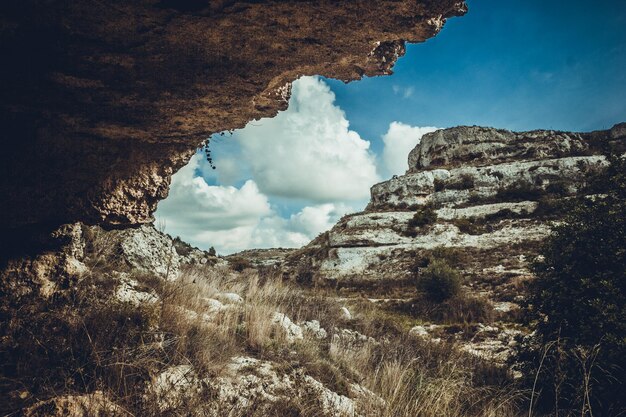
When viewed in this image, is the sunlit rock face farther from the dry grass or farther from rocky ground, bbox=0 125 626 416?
the dry grass

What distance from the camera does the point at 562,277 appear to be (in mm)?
6508

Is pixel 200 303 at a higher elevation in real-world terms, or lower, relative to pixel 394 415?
higher

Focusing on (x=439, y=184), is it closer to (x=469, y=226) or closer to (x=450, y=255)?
(x=469, y=226)

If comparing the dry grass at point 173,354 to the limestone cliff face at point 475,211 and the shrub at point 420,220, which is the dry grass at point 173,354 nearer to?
the limestone cliff face at point 475,211

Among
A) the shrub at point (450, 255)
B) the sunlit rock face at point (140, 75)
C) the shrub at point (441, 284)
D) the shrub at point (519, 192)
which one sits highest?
the shrub at point (519, 192)

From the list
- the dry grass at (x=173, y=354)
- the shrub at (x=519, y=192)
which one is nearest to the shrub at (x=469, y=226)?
the shrub at (x=519, y=192)

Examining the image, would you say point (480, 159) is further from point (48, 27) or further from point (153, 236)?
point (48, 27)

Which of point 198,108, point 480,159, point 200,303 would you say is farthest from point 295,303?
point 480,159

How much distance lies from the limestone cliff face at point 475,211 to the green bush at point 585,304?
1365 centimetres

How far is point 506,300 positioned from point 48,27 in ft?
60.3

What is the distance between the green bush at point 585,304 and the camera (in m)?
5.00

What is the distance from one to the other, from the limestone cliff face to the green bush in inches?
537

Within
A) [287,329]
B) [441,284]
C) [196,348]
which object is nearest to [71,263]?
[196,348]

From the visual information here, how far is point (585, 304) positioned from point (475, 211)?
87.6ft
